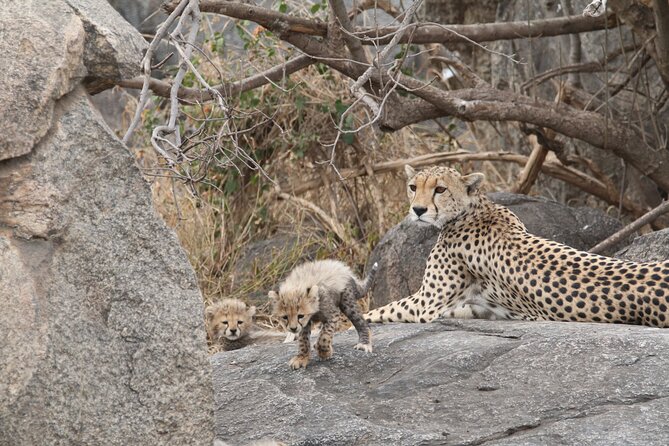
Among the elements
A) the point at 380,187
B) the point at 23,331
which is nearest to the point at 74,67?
the point at 23,331

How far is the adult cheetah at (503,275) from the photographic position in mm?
6074

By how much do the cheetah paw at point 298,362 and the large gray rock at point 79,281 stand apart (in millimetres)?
1294

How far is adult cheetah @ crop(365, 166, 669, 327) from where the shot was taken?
6074 millimetres

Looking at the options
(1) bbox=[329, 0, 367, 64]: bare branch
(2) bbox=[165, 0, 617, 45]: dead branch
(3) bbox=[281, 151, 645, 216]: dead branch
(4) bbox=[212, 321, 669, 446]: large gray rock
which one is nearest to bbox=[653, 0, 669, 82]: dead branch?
(2) bbox=[165, 0, 617, 45]: dead branch

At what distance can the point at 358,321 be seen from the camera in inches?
223

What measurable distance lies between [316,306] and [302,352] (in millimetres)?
254

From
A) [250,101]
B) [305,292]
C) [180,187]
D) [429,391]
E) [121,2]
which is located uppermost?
[121,2]

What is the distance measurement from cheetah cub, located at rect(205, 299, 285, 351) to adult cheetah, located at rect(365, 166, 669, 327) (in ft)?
2.58

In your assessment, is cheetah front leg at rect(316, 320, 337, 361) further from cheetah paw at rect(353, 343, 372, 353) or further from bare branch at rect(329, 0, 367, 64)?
bare branch at rect(329, 0, 367, 64)

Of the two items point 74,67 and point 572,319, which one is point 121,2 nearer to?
point 572,319

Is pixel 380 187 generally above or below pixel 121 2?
below

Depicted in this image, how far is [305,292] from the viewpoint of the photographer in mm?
5434

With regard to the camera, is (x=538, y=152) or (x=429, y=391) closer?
(x=429, y=391)

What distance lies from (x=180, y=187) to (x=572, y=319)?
4729mm
